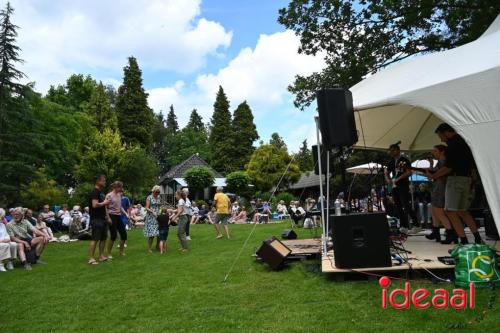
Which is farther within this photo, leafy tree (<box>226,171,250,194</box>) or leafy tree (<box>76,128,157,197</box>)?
leafy tree (<box>226,171,250,194</box>)

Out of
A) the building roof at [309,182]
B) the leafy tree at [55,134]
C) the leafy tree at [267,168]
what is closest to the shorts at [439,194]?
the leafy tree at [55,134]

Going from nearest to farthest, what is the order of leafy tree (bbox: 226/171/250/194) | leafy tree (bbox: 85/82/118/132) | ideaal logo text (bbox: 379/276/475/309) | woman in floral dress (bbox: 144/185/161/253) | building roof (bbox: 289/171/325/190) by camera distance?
ideaal logo text (bbox: 379/276/475/309)
woman in floral dress (bbox: 144/185/161/253)
leafy tree (bbox: 226/171/250/194)
leafy tree (bbox: 85/82/118/132)
building roof (bbox: 289/171/325/190)

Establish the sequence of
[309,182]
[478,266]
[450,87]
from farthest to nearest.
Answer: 1. [309,182]
2. [450,87]
3. [478,266]

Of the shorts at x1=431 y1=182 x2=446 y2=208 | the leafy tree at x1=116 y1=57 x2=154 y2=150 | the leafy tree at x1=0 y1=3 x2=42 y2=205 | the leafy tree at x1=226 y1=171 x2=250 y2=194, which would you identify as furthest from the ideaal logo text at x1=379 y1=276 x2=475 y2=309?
the leafy tree at x1=116 y1=57 x2=154 y2=150

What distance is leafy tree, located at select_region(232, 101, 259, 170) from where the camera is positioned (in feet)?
173

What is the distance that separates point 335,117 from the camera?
5535 mm

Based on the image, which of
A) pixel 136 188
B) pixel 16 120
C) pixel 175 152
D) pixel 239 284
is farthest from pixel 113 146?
pixel 175 152

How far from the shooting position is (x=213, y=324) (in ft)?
12.7

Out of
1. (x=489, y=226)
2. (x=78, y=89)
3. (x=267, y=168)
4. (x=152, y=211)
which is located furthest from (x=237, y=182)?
(x=489, y=226)

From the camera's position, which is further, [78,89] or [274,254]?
[78,89]

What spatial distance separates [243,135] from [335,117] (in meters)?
48.6

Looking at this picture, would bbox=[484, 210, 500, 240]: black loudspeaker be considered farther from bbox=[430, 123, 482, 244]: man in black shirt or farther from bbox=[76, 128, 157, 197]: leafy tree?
bbox=[76, 128, 157, 197]: leafy tree

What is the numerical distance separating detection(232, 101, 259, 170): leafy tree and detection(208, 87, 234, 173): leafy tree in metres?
0.67

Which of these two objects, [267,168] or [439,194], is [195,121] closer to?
[267,168]
